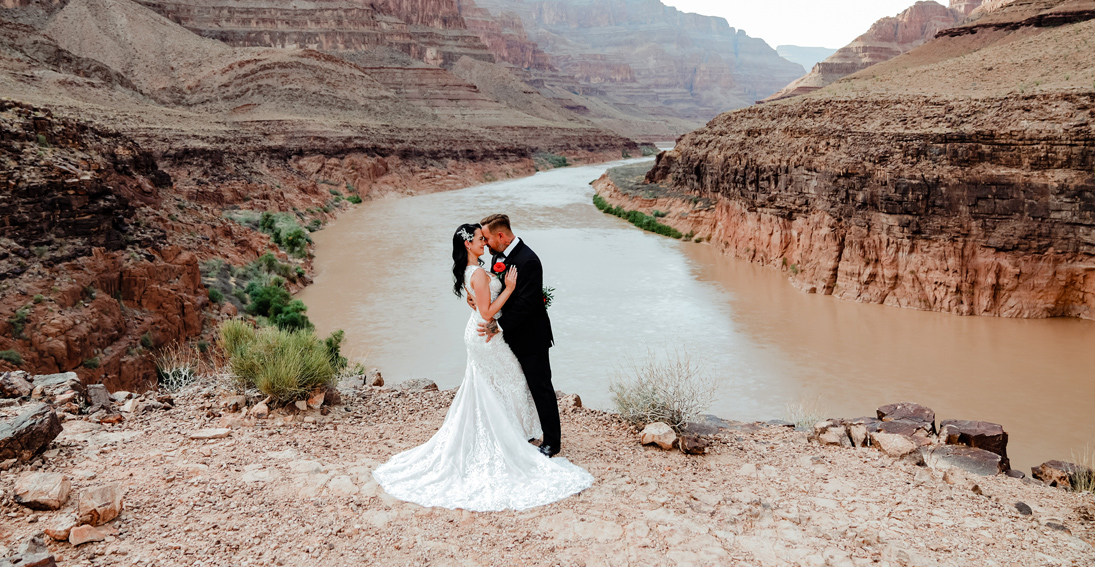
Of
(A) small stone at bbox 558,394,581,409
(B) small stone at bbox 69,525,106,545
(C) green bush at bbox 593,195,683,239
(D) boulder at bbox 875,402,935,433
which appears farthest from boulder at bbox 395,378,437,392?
(C) green bush at bbox 593,195,683,239

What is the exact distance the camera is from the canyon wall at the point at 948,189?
14922 mm

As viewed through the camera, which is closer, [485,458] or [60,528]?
[60,528]

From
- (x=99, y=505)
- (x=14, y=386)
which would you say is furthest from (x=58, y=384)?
(x=99, y=505)

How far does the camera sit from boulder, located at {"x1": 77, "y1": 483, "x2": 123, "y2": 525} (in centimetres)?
397

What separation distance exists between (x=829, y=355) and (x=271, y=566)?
12.2m

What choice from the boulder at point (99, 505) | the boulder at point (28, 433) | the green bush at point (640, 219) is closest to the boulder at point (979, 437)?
the boulder at point (99, 505)

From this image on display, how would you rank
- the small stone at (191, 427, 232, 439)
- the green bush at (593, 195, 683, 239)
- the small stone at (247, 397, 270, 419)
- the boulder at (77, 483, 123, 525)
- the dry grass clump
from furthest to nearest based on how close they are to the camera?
the green bush at (593, 195, 683, 239)
the dry grass clump
the small stone at (247, 397, 270, 419)
the small stone at (191, 427, 232, 439)
the boulder at (77, 483, 123, 525)

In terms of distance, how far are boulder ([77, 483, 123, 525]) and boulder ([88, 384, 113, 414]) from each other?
2.56m

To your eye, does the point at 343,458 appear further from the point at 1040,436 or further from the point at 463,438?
the point at 1040,436

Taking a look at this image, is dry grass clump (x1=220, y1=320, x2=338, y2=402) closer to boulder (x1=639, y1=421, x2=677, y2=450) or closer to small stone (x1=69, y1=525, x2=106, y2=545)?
small stone (x1=69, y1=525, x2=106, y2=545)

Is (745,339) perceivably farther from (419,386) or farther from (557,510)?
(557,510)

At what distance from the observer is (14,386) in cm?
632

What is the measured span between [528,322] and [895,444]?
151 inches

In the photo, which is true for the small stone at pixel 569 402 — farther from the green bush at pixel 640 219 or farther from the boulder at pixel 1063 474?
the green bush at pixel 640 219
